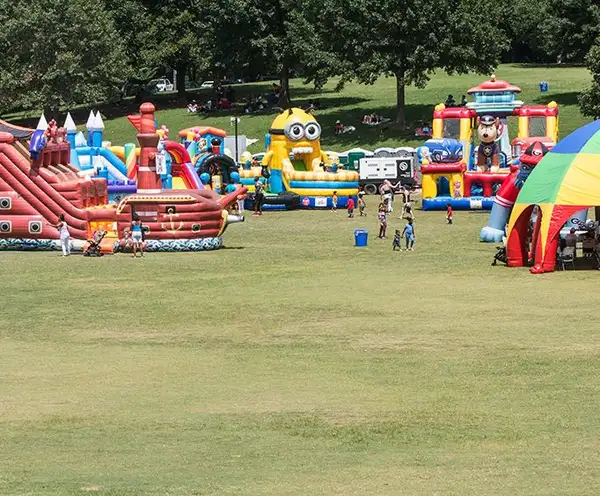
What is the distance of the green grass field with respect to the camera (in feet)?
59.0

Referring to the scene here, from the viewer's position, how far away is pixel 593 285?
35312mm

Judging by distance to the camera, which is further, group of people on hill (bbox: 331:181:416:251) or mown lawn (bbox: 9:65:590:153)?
mown lawn (bbox: 9:65:590:153)

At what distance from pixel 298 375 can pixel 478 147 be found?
3723 centimetres

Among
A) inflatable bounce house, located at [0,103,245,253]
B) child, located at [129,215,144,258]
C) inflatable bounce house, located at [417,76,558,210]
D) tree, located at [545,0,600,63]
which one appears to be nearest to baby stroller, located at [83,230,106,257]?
inflatable bounce house, located at [0,103,245,253]

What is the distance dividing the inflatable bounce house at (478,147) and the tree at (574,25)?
23.0 m

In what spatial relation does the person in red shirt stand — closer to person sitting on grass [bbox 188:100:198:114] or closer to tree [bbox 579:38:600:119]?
tree [bbox 579:38:600:119]

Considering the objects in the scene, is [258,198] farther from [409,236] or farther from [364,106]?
[364,106]

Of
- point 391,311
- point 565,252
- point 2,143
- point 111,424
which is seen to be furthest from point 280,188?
point 111,424

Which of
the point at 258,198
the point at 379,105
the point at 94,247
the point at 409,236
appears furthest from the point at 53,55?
the point at 409,236

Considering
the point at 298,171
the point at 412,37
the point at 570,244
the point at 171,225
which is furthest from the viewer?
the point at 412,37

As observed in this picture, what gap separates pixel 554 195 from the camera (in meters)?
37.8

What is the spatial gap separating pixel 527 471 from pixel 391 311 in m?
14.6

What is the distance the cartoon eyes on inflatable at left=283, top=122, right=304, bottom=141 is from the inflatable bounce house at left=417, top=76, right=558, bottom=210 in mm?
5624

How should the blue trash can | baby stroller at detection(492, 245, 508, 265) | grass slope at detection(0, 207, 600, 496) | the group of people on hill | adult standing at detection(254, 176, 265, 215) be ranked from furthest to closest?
adult standing at detection(254, 176, 265, 215) < the blue trash can < the group of people on hill < baby stroller at detection(492, 245, 508, 265) < grass slope at detection(0, 207, 600, 496)
